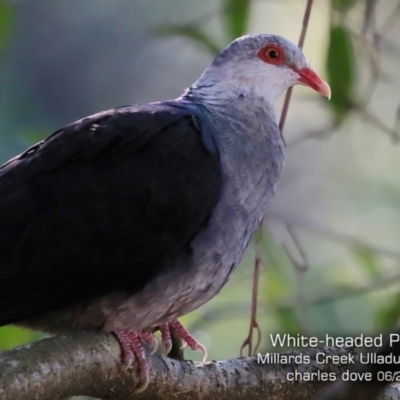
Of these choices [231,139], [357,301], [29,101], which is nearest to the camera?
[231,139]

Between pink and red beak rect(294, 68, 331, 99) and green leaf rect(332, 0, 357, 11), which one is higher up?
green leaf rect(332, 0, 357, 11)

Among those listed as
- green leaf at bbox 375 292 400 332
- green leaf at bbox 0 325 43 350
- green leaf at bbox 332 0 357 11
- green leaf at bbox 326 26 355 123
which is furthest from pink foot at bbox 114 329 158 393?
green leaf at bbox 332 0 357 11

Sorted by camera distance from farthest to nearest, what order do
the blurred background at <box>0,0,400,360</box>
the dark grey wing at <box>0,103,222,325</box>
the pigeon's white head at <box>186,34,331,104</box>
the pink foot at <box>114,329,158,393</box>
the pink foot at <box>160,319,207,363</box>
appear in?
the blurred background at <box>0,0,400,360</box>
the pigeon's white head at <box>186,34,331,104</box>
the pink foot at <box>160,319,207,363</box>
the dark grey wing at <box>0,103,222,325</box>
the pink foot at <box>114,329,158,393</box>

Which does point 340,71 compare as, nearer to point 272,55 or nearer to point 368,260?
point 272,55

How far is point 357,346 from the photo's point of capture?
2.60 m

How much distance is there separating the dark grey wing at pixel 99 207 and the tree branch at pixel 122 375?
0.21m

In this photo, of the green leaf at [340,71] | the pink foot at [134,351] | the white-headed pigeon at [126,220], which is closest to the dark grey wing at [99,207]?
the white-headed pigeon at [126,220]

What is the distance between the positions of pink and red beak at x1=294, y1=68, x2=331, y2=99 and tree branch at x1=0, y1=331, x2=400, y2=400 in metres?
0.96

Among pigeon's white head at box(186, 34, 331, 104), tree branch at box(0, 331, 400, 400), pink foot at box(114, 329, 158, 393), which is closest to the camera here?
tree branch at box(0, 331, 400, 400)

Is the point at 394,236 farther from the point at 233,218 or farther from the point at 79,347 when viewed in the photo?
the point at 79,347

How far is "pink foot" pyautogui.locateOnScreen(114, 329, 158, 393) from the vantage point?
236 cm

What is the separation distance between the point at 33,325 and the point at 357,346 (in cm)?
94

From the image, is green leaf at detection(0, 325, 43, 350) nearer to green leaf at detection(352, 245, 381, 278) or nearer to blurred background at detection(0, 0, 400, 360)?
blurred background at detection(0, 0, 400, 360)

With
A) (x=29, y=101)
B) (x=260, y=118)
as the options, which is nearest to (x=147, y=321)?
(x=260, y=118)
